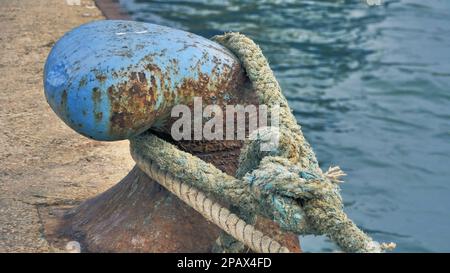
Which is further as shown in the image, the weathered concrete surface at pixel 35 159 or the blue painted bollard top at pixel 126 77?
the weathered concrete surface at pixel 35 159

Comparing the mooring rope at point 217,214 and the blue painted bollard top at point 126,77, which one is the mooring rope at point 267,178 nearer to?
the mooring rope at point 217,214

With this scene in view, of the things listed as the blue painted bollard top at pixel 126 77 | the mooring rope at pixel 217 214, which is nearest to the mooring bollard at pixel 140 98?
the blue painted bollard top at pixel 126 77

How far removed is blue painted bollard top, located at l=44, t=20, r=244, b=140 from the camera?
8.52 ft

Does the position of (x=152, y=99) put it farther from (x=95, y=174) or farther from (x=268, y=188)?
(x=95, y=174)

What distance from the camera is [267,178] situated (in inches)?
91.7

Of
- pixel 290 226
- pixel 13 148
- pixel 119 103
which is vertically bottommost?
pixel 13 148

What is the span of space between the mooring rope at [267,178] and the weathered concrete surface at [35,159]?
597 mm

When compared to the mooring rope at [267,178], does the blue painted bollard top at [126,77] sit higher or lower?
higher

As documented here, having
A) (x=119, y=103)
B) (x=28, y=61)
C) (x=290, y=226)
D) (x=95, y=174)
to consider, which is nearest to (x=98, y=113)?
(x=119, y=103)

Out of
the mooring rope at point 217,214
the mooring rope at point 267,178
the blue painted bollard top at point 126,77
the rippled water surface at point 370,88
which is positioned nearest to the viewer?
the mooring rope at point 267,178

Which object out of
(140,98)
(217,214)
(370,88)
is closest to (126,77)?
(140,98)

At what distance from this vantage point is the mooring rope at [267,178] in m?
2.27

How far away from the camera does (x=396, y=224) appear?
5.31m
